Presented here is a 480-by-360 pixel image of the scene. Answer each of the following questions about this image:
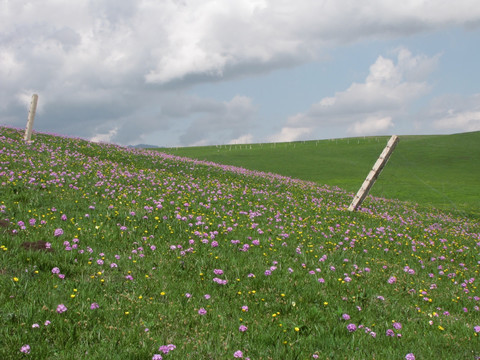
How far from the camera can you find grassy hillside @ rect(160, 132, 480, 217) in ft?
119

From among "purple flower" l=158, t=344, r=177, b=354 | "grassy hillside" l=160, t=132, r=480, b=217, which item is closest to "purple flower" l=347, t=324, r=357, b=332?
"purple flower" l=158, t=344, r=177, b=354

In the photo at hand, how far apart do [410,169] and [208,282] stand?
211 feet

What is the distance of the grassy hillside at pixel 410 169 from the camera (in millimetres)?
36406

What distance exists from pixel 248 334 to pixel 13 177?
10228 millimetres

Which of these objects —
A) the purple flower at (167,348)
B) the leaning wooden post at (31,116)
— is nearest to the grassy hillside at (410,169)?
the purple flower at (167,348)

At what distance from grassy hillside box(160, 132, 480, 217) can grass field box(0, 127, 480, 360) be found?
21.2 metres

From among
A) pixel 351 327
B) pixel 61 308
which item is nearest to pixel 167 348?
pixel 61 308

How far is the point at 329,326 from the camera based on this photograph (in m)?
5.45

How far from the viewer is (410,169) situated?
62875 millimetres

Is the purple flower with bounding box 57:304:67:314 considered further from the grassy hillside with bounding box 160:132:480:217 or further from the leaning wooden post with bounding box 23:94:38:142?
the grassy hillside with bounding box 160:132:480:217

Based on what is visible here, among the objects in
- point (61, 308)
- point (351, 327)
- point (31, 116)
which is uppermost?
point (31, 116)

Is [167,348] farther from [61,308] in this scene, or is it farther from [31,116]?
[31,116]

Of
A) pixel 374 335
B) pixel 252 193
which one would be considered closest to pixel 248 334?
pixel 374 335

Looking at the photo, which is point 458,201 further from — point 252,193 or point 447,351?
point 447,351
